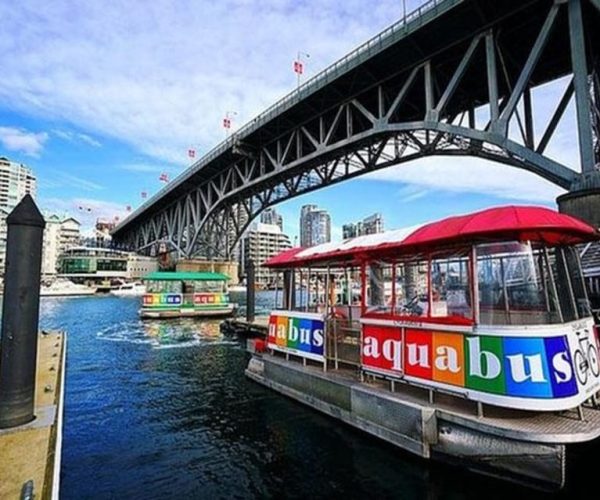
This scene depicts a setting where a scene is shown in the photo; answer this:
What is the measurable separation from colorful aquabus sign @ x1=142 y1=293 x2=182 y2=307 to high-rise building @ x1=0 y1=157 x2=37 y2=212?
128 metres

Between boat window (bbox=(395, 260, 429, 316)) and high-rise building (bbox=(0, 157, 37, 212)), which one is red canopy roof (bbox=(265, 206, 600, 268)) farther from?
high-rise building (bbox=(0, 157, 37, 212))

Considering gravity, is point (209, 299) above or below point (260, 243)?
below

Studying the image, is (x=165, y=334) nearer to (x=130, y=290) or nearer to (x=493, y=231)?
(x=493, y=231)

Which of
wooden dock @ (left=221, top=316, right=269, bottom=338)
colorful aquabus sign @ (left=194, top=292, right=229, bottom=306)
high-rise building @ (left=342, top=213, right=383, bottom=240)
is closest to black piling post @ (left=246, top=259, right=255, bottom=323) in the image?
wooden dock @ (left=221, top=316, right=269, bottom=338)

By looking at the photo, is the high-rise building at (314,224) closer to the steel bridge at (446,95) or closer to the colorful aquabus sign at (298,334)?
the steel bridge at (446,95)

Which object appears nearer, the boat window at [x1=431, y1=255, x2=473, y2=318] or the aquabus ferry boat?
the aquabus ferry boat

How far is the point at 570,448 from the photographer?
6.85 metres

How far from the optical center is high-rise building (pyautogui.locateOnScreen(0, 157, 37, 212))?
13562 centimetres

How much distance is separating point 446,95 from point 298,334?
15.4 metres

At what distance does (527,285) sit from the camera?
608cm

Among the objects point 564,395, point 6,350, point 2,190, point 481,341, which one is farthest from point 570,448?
point 2,190

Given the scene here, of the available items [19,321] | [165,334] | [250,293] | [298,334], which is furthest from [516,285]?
[165,334]

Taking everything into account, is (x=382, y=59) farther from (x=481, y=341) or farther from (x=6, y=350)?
(x=6, y=350)

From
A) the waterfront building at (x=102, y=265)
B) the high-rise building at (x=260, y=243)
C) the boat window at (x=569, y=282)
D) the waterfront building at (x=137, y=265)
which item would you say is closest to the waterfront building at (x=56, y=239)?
the waterfront building at (x=102, y=265)
